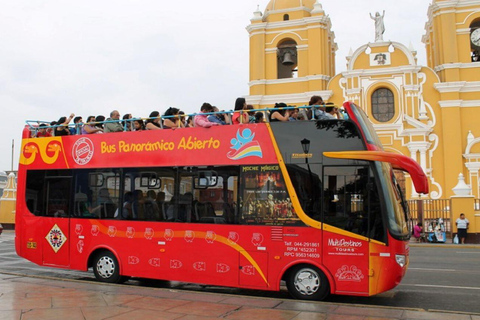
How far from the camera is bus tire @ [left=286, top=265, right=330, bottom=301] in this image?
7.82 meters

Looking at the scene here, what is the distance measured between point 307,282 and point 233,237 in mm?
Answer: 1539

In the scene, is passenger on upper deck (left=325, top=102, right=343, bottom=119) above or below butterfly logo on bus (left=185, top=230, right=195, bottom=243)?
above

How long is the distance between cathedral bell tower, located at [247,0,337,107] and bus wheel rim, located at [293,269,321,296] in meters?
23.6

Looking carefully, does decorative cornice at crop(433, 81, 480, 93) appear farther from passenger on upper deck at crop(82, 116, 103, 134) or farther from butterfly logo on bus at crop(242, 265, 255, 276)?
butterfly logo on bus at crop(242, 265, 255, 276)

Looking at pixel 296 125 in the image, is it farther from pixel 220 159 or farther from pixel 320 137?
pixel 220 159

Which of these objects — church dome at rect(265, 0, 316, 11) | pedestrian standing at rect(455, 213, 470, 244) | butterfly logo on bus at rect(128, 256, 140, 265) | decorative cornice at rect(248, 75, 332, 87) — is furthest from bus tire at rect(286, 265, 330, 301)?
church dome at rect(265, 0, 316, 11)

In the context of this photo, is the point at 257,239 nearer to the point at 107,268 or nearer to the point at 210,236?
the point at 210,236

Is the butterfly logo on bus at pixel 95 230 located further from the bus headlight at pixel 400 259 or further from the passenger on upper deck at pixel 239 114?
the bus headlight at pixel 400 259

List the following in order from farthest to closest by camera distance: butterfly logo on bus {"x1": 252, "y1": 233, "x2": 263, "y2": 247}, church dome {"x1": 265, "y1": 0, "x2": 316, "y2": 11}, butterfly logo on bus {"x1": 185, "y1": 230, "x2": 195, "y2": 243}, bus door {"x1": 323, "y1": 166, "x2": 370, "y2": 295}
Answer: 1. church dome {"x1": 265, "y1": 0, "x2": 316, "y2": 11}
2. butterfly logo on bus {"x1": 185, "y1": 230, "x2": 195, "y2": 243}
3. butterfly logo on bus {"x1": 252, "y1": 233, "x2": 263, "y2": 247}
4. bus door {"x1": 323, "y1": 166, "x2": 370, "y2": 295}

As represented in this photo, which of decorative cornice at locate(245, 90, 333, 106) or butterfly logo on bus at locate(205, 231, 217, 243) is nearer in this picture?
butterfly logo on bus at locate(205, 231, 217, 243)

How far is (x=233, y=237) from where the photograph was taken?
8.48m

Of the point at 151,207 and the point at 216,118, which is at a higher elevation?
the point at 216,118

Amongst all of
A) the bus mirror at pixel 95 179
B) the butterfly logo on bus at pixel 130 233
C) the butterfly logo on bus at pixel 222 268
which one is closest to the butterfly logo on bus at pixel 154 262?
the butterfly logo on bus at pixel 130 233

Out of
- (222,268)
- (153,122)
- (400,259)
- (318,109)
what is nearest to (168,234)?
(222,268)
